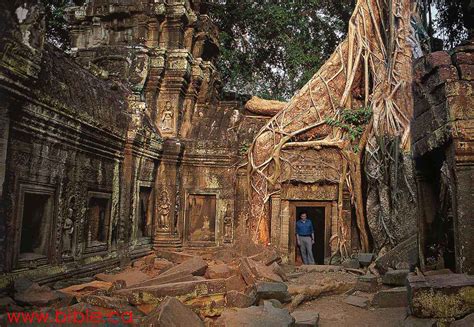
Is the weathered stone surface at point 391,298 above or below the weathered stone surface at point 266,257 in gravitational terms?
below

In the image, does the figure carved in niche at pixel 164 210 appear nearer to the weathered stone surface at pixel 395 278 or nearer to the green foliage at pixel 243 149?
the green foliage at pixel 243 149

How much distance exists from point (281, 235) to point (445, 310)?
5.13m

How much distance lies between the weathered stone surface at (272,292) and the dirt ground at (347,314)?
1.21ft

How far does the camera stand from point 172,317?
11.7 ft

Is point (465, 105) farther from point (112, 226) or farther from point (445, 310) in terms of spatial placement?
point (112, 226)

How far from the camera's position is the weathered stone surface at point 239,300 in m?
4.91

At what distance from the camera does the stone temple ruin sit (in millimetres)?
4152

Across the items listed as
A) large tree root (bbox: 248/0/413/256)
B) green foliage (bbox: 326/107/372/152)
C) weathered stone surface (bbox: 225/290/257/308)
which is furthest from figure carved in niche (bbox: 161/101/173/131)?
weathered stone surface (bbox: 225/290/257/308)

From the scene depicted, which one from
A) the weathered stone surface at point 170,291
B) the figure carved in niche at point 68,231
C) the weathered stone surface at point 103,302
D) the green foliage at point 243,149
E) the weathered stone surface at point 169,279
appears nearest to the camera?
the weathered stone surface at point 103,302

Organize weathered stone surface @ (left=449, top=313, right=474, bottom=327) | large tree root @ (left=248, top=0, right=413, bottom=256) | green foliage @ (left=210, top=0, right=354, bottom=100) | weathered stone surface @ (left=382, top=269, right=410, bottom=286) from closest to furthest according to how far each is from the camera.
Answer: weathered stone surface @ (left=449, top=313, right=474, bottom=327) < weathered stone surface @ (left=382, top=269, right=410, bottom=286) < large tree root @ (left=248, top=0, right=413, bottom=256) < green foliage @ (left=210, top=0, right=354, bottom=100)

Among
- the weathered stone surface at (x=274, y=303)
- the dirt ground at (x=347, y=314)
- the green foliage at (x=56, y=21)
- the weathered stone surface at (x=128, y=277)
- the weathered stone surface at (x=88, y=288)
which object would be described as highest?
the green foliage at (x=56, y=21)

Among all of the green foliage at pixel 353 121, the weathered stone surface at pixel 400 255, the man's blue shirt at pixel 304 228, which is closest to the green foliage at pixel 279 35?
the green foliage at pixel 353 121

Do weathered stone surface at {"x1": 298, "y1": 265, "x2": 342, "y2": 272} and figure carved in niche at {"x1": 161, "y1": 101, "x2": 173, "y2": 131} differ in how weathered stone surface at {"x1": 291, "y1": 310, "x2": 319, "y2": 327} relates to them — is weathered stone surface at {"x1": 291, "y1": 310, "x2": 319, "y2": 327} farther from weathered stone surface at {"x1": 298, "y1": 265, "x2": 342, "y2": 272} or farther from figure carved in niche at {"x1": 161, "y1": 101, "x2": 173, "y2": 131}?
figure carved in niche at {"x1": 161, "y1": 101, "x2": 173, "y2": 131}

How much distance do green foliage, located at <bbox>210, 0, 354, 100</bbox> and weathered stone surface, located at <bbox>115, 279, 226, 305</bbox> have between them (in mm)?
9283
